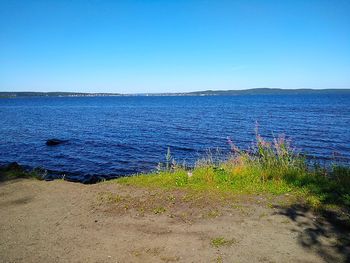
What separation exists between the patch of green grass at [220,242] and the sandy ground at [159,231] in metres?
0.02

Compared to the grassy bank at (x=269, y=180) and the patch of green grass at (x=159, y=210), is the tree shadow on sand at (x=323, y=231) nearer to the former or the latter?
the grassy bank at (x=269, y=180)

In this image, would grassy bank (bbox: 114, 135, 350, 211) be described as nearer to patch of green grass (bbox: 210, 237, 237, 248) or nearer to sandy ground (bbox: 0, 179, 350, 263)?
sandy ground (bbox: 0, 179, 350, 263)

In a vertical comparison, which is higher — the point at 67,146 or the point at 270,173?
the point at 270,173

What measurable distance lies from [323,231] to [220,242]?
2429mm

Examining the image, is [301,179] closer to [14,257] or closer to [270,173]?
[270,173]

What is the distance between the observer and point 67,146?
30109 mm

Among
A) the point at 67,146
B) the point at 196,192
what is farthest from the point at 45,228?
the point at 67,146

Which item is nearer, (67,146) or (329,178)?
(329,178)

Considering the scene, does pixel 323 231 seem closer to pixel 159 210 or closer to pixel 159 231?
pixel 159 231

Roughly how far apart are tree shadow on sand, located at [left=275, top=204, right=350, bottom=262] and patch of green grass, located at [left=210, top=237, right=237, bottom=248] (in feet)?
4.83

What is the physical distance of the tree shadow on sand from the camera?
19.6ft

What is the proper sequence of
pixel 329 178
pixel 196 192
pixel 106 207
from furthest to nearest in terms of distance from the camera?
pixel 329 178, pixel 196 192, pixel 106 207

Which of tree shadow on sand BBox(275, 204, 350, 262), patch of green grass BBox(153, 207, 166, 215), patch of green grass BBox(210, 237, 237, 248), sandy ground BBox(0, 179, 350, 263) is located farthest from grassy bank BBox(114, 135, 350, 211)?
patch of green grass BBox(210, 237, 237, 248)

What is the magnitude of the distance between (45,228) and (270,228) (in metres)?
5.68
